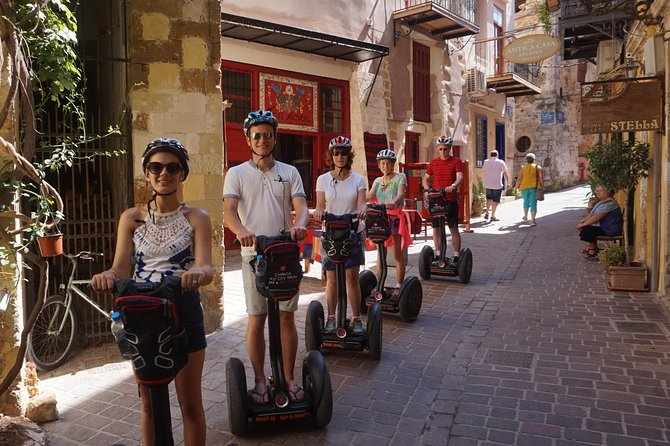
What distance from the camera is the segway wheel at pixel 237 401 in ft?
10.7

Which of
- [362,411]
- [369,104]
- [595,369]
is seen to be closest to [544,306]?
[595,369]

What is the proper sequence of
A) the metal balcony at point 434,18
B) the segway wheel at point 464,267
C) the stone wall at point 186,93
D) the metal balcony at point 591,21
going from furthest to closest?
the metal balcony at point 434,18 → the segway wheel at point 464,267 → the metal balcony at point 591,21 → the stone wall at point 186,93

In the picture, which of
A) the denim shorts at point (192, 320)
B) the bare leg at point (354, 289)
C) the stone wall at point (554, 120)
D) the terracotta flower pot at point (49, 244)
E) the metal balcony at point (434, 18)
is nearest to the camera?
the denim shorts at point (192, 320)

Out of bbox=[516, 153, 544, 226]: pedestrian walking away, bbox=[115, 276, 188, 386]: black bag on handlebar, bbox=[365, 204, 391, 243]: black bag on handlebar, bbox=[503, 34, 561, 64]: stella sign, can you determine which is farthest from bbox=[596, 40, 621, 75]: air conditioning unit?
bbox=[115, 276, 188, 386]: black bag on handlebar

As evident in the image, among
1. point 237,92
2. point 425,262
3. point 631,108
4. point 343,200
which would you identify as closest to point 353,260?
point 343,200

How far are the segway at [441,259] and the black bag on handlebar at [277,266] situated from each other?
15.7 ft

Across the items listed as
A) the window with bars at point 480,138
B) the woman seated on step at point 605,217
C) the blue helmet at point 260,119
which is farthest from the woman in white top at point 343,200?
the window with bars at point 480,138

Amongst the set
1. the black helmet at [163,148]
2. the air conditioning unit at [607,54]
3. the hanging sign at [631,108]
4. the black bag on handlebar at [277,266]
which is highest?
the air conditioning unit at [607,54]

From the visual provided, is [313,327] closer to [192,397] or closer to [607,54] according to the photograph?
[192,397]

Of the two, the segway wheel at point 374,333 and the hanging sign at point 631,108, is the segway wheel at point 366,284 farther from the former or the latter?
the hanging sign at point 631,108

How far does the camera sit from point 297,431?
3.40 m

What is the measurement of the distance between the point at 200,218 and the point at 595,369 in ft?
11.3

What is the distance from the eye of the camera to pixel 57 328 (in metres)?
4.88

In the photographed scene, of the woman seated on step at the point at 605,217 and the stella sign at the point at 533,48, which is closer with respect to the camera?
the woman seated on step at the point at 605,217
